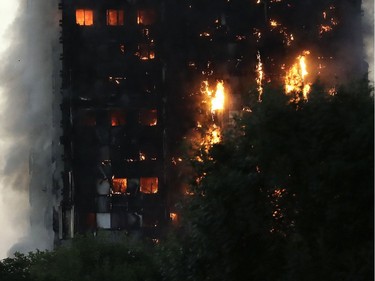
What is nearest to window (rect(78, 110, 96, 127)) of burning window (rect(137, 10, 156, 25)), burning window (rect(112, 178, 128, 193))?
burning window (rect(112, 178, 128, 193))

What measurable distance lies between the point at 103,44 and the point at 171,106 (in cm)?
1148

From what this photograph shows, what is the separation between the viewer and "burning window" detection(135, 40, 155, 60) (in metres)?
136

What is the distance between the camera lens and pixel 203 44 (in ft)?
444

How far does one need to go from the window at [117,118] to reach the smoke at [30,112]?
16.9 metres

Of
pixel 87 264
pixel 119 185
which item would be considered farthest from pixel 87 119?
pixel 87 264

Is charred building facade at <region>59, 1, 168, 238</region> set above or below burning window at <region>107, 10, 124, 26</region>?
below

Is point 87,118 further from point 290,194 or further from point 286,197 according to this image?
point 290,194

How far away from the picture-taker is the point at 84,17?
137000 mm

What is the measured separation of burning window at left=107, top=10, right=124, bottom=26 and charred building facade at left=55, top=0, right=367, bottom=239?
124mm

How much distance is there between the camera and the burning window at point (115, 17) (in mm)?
136125

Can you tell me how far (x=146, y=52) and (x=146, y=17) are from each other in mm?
4456

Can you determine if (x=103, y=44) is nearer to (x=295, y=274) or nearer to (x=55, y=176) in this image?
(x=55, y=176)

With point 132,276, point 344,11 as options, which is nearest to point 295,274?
point 132,276

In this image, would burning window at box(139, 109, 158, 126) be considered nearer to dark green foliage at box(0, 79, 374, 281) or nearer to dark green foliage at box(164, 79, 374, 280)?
dark green foliage at box(0, 79, 374, 281)
